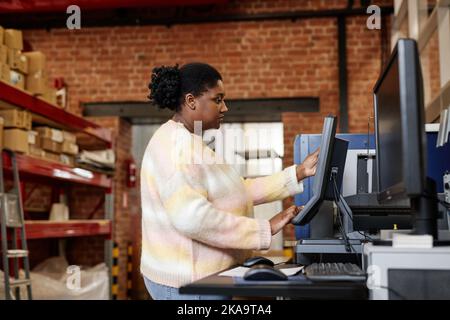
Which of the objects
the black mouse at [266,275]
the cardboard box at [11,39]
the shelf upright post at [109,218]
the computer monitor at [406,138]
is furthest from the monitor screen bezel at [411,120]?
the shelf upright post at [109,218]

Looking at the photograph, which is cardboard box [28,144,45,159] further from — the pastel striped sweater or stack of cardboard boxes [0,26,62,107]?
the pastel striped sweater

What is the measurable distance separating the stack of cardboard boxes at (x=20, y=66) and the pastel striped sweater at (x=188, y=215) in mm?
2617

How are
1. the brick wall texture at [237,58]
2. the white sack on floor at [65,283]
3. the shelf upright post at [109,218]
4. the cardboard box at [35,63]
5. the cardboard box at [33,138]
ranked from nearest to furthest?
the cardboard box at [33,138], the cardboard box at [35,63], the white sack on floor at [65,283], the shelf upright post at [109,218], the brick wall texture at [237,58]

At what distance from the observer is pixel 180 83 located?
1907 millimetres

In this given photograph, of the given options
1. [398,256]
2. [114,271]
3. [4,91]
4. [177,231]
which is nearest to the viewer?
[398,256]

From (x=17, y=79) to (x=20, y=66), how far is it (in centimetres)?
10

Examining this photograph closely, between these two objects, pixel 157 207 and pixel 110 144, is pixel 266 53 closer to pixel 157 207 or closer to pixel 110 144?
pixel 110 144

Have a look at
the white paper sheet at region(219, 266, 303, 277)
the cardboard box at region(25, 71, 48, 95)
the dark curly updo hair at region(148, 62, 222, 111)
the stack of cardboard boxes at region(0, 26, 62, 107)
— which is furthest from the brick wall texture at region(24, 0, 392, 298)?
the white paper sheet at region(219, 266, 303, 277)

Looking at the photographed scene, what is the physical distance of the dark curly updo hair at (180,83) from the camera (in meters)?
1.88

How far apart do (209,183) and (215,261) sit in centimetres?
23

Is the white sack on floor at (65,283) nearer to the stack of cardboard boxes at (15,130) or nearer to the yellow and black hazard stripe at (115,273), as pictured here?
the yellow and black hazard stripe at (115,273)
